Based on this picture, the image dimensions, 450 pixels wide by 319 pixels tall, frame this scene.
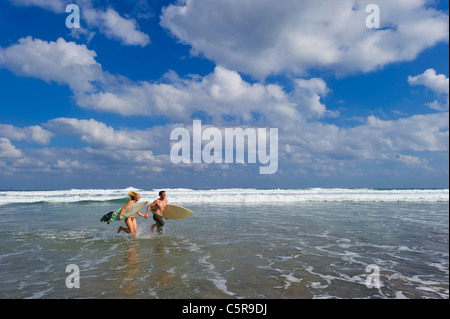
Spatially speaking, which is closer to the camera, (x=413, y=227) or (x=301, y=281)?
(x=301, y=281)

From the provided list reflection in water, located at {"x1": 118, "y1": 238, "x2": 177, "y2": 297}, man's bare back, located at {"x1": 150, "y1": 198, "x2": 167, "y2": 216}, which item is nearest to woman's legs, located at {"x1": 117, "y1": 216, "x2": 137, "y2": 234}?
man's bare back, located at {"x1": 150, "y1": 198, "x2": 167, "y2": 216}

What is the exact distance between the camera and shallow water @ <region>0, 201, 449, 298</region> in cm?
541

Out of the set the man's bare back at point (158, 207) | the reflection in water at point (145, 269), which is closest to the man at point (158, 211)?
the man's bare back at point (158, 207)

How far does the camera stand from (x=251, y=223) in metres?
14.0

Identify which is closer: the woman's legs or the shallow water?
the shallow water

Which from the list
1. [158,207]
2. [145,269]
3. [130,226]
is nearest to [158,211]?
[158,207]

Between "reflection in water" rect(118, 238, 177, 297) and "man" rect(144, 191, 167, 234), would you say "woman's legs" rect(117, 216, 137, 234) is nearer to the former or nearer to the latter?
"man" rect(144, 191, 167, 234)

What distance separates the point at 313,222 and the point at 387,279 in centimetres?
820

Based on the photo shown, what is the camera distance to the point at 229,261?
741cm

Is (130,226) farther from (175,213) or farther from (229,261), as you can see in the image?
(229,261)

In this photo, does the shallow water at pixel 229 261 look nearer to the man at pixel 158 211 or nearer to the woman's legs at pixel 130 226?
the woman's legs at pixel 130 226
